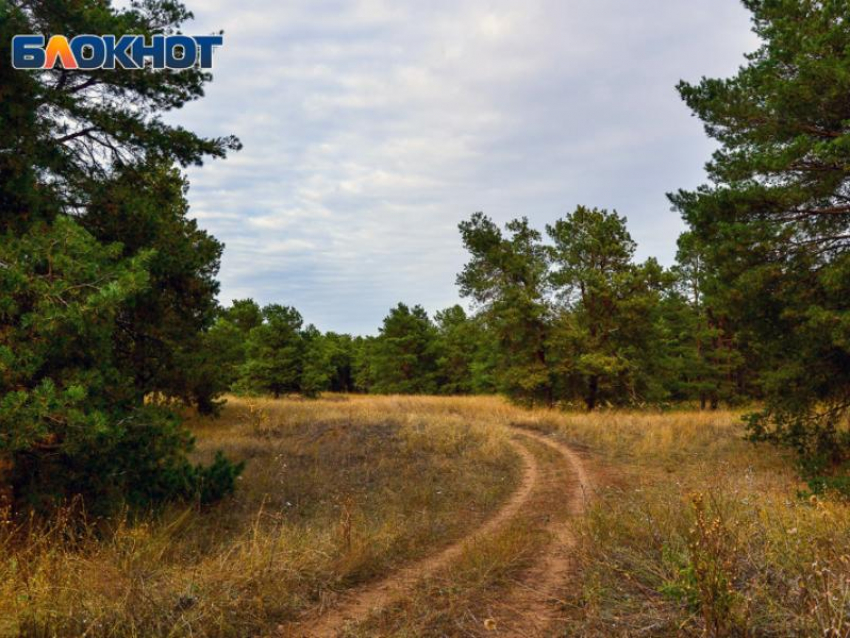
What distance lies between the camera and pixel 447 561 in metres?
5.65

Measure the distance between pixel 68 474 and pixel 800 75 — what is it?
12.8 m

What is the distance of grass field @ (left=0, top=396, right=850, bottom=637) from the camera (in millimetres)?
3584

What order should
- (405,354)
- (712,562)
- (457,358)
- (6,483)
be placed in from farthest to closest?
(457,358), (405,354), (6,483), (712,562)

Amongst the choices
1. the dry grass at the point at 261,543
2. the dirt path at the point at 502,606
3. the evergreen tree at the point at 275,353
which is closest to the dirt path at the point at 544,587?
the dirt path at the point at 502,606

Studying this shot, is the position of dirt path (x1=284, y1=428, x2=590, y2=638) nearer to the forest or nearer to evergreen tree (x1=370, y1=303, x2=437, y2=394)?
the forest

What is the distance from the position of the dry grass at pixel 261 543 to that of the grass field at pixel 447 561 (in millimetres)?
21

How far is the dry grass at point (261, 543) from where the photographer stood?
12.6 feet

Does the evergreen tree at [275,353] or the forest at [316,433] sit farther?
the evergreen tree at [275,353]

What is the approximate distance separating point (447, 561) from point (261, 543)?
227 centimetres

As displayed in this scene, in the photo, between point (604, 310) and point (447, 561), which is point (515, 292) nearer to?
point (604, 310)

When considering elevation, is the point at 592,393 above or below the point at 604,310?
below

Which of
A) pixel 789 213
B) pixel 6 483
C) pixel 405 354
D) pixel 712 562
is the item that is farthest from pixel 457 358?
pixel 712 562

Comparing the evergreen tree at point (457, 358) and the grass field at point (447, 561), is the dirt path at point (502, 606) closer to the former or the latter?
the grass field at point (447, 561)

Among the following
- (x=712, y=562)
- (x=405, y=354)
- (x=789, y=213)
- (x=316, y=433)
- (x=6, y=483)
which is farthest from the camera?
(x=405, y=354)
